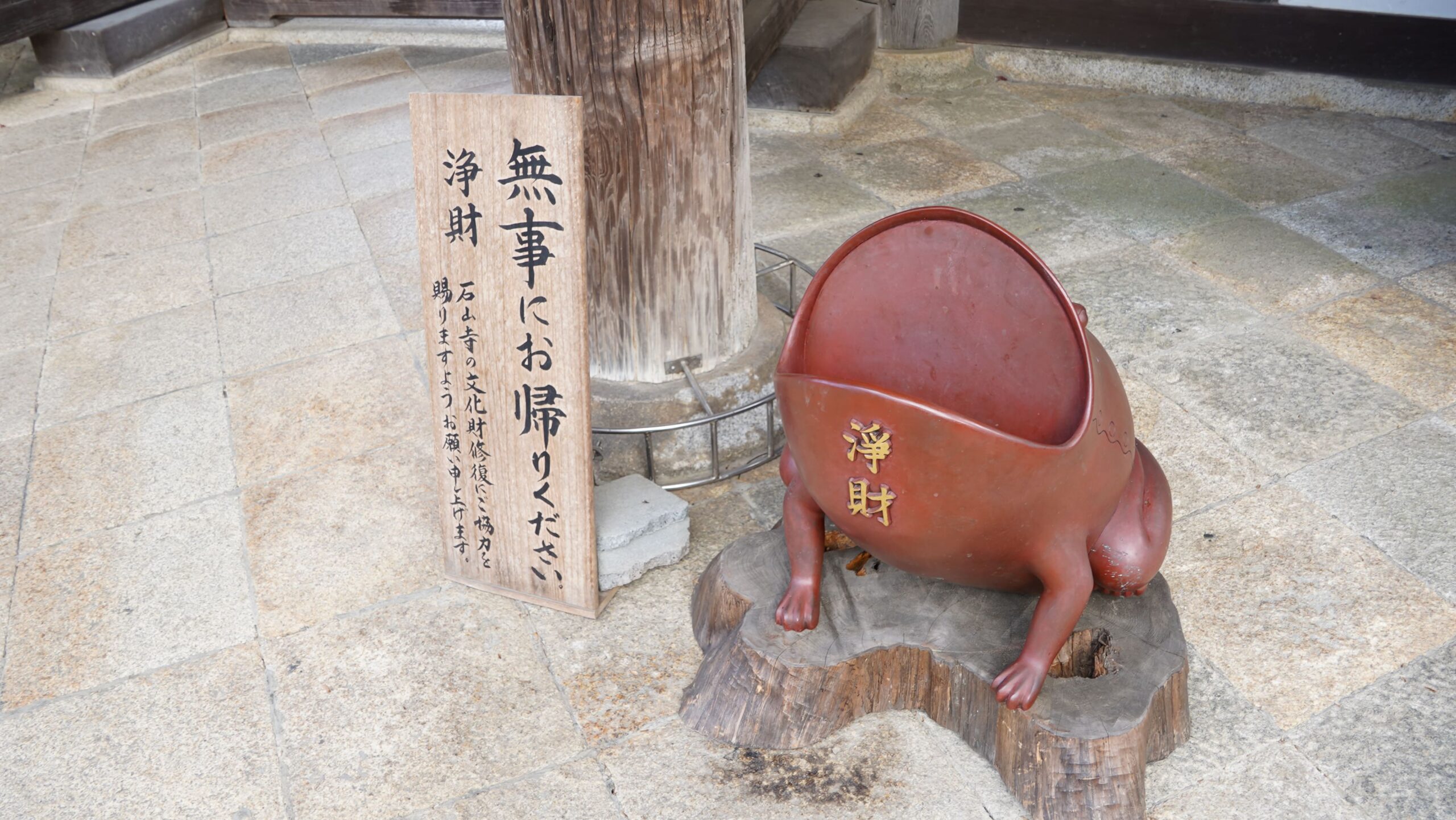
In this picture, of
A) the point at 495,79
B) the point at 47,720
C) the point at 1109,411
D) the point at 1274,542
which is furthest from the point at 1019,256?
the point at 495,79

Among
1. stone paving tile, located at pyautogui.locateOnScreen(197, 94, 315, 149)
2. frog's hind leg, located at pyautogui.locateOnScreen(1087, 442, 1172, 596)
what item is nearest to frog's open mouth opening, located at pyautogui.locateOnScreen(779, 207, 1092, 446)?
frog's hind leg, located at pyautogui.locateOnScreen(1087, 442, 1172, 596)

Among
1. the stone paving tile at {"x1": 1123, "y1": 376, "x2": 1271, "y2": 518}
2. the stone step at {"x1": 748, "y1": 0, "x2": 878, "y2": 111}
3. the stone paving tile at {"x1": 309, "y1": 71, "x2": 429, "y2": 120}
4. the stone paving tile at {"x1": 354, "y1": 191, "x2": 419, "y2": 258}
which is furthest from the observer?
the stone paving tile at {"x1": 309, "y1": 71, "x2": 429, "y2": 120}

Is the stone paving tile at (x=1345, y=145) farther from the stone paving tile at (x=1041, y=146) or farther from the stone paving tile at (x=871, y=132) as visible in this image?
the stone paving tile at (x=871, y=132)

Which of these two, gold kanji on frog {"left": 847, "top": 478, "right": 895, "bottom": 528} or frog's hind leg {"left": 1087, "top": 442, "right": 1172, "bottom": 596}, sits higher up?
gold kanji on frog {"left": 847, "top": 478, "right": 895, "bottom": 528}

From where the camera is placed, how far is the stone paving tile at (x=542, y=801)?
2258mm

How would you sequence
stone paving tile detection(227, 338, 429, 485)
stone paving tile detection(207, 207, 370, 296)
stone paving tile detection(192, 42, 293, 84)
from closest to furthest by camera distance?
stone paving tile detection(227, 338, 429, 485)
stone paving tile detection(207, 207, 370, 296)
stone paving tile detection(192, 42, 293, 84)

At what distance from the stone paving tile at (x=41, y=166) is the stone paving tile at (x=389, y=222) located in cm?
187

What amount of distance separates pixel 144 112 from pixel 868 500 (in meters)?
6.09

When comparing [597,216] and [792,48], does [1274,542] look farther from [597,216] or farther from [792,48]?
[792,48]

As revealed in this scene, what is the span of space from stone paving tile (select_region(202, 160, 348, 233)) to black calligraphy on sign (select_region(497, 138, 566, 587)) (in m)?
2.98

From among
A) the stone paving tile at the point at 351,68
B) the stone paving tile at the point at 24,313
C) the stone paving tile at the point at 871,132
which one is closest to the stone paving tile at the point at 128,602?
the stone paving tile at the point at 24,313

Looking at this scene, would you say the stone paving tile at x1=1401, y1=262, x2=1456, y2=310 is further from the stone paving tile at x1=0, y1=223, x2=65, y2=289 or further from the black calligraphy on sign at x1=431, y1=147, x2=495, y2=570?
the stone paving tile at x1=0, y1=223, x2=65, y2=289

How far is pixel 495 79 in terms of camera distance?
21.4 feet

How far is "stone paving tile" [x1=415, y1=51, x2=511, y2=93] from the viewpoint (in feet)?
21.3
